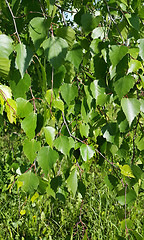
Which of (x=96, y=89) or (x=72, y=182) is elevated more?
(x=96, y=89)

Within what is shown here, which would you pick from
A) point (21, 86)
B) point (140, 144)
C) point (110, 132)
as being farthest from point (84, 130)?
point (21, 86)

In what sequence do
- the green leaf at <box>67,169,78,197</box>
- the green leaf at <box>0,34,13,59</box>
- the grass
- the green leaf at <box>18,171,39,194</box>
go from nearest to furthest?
1. the green leaf at <box>0,34,13,59</box>
2. the green leaf at <box>18,171,39,194</box>
3. the green leaf at <box>67,169,78,197</box>
4. the grass

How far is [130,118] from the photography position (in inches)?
26.8

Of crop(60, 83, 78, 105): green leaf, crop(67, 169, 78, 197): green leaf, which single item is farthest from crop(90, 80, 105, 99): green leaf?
crop(67, 169, 78, 197): green leaf

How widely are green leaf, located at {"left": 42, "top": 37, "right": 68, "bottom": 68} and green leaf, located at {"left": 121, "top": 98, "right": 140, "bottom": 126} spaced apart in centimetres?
20

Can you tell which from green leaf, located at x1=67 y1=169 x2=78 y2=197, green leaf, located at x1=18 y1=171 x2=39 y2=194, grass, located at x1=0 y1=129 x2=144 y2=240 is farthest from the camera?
grass, located at x1=0 y1=129 x2=144 y2=240

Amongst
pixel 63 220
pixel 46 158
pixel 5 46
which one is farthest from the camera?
pixel 63 220

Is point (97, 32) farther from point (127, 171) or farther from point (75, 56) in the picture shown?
point (127, 171)

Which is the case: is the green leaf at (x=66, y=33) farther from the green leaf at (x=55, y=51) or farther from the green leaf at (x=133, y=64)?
the green leaf at (x=133, y=64)

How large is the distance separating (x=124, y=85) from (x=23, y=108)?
0.26 m

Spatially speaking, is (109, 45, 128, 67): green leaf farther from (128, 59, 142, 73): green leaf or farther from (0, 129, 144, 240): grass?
(0, 129, 144, 240): grass

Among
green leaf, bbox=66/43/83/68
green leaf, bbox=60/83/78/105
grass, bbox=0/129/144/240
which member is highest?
green leaf, bbox=66/43/83/68

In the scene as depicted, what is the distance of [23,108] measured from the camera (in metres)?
0.67

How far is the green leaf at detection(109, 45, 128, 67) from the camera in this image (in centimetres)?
63
